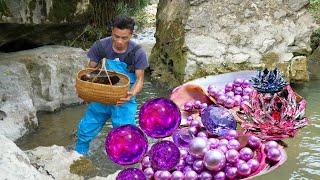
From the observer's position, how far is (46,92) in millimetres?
6836

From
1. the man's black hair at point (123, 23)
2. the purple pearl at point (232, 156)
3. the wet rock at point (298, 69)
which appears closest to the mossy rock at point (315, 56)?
the wet rock at point (298, 69)

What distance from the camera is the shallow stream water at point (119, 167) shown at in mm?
5109

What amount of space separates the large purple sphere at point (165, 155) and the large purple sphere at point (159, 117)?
0.40 feet

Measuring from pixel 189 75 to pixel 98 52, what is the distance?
11.1ft

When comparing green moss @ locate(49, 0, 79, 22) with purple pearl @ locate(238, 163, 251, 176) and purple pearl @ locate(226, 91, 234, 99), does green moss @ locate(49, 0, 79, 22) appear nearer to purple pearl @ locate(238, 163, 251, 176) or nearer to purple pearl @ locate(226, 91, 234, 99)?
purple pearl @ locate(226, 91, 234, 99)

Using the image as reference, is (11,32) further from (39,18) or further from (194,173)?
(194,173)

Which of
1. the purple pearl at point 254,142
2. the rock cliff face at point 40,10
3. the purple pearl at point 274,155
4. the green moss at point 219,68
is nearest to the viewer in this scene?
the purple pearl at point 274,155

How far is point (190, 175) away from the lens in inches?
121

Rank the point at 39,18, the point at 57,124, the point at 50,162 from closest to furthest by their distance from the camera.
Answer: the point at 50,162 < the point at 57,124 < the point at 39,18

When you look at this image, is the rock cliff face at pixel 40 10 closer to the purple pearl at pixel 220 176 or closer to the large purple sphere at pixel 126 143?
the large purple sphere at pixel 126 143

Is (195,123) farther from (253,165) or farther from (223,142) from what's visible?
(253,165)

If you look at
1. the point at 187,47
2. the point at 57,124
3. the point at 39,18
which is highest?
the point at 39,18

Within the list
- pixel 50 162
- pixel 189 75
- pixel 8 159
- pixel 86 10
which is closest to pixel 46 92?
pixel 86 10

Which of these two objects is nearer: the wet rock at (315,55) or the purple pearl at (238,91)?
the purple pearl at (238,91)
